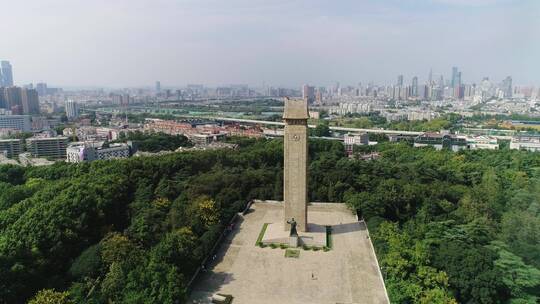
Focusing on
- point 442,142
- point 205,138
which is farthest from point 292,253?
point 205,138

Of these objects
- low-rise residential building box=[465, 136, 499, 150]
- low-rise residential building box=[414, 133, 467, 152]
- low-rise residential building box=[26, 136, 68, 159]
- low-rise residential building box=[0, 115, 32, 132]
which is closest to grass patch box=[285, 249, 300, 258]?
low-rise residential building box=[414, 133, 467, 152]

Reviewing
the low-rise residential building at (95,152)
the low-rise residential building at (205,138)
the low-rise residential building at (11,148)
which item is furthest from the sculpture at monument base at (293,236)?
the low-rise residential building at (11,148)

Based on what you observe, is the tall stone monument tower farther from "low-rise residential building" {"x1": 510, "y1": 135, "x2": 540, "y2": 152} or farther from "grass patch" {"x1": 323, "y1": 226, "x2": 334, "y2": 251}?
"low-rise residential building" {"x1": 510, "y1": 135, "x2": 540, "y2": 152}

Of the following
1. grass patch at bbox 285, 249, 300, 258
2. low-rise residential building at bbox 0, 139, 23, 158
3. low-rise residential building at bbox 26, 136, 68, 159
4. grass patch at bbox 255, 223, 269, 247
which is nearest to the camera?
grass patch at bbox 285, 249, 300, 258

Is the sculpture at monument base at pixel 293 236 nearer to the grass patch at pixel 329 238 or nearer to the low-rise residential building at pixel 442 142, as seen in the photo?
the grass patch at pixel 329 238

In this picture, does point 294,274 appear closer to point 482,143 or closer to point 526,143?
point 482,143

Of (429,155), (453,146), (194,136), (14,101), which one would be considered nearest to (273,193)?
(429,155)

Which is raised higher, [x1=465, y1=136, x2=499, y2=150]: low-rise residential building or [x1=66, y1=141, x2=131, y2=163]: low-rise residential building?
[x1=465, y1=136, x2=499, y2=150]: low-rise residential building
